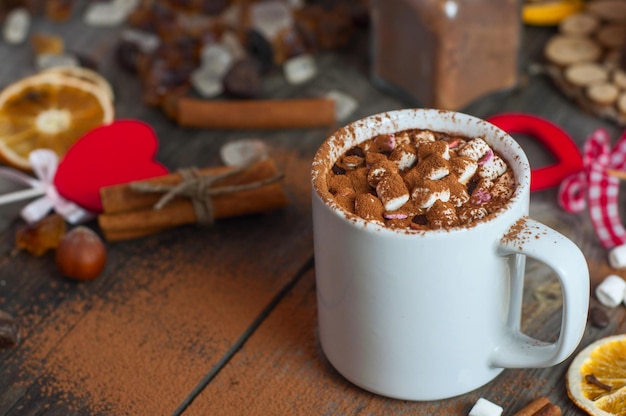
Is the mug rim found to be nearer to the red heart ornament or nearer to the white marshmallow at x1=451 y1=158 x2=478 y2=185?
the white marshmallow at x1=451 y1=158 x2=478 y2=185

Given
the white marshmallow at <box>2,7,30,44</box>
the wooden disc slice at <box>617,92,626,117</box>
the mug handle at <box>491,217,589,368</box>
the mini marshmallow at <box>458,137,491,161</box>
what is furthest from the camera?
the white marshmallow at <box>2,7,30,44</box>

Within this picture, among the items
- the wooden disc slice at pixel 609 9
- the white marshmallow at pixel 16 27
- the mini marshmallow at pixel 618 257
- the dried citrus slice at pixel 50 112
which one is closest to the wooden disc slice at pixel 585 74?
the wooden disc slice at pixel 609 9

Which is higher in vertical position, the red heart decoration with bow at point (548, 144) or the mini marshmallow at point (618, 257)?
the red heart decoration with bow at point (548, 144)

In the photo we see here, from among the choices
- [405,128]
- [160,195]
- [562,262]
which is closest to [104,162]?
[160,195]

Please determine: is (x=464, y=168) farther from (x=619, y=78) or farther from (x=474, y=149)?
(x=619, y=78)

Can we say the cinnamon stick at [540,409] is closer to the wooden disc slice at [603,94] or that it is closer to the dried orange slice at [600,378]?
the dried orange slice at [600,378]

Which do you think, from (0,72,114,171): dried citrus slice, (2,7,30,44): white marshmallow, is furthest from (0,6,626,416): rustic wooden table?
(2,7,30,44): white marshmallow

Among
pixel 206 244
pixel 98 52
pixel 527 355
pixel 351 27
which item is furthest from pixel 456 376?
pixel 98 52
